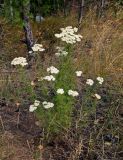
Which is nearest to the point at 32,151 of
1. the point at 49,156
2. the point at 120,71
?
the point at 49,156

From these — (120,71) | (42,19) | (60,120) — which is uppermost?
(60,120)

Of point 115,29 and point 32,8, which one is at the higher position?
point 115,29

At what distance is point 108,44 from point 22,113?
270 cm

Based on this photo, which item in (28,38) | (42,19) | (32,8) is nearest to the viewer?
(28,38)

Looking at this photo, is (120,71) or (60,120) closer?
(60,120)

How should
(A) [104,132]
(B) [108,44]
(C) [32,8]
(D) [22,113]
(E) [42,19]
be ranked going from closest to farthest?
(A) [104,132] → (D) [22,113] → (B) [108,44] → (E) [42,19] → (C) [32,8]

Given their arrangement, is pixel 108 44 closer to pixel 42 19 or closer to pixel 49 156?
pixel 49 156

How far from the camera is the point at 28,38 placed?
7.66 meters

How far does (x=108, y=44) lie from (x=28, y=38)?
4.62ft

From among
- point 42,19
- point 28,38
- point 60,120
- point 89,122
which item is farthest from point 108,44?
point 42,19

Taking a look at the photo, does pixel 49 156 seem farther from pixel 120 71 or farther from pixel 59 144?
pixel 120 71

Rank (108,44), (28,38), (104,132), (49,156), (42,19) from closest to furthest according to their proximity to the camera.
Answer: (49,156), (104,132), (108,44), (28,38), (42,19)

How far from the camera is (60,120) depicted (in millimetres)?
4254

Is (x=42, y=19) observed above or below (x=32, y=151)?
below
